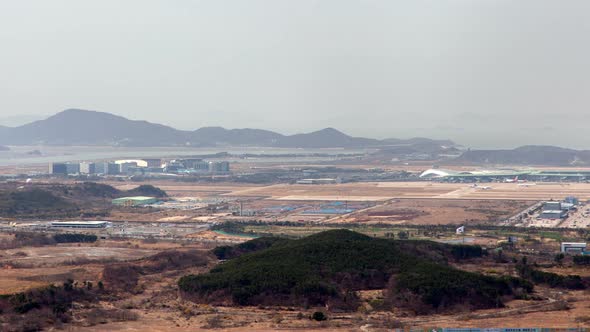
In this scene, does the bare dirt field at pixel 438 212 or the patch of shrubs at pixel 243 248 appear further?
the bare dirt field at pixel 438 212

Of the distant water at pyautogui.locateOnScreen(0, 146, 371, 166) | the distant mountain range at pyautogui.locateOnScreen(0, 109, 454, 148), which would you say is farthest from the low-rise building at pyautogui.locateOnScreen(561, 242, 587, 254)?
the distant mountain range at pyautogui.locateOnScreen(0, 109, 454, 148)

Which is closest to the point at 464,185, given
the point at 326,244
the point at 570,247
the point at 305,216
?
the point at 305,216

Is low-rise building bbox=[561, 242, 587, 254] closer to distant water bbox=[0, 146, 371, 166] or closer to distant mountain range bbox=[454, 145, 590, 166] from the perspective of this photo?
distant mountain range bbox=[454, 145, 590, 166]

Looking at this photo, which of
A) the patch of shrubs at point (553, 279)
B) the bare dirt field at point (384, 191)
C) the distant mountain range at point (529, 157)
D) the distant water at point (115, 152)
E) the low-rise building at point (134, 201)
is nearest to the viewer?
A: the patch of shrubs at point (553, 279)

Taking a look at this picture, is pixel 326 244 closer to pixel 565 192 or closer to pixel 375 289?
pixel 375 289

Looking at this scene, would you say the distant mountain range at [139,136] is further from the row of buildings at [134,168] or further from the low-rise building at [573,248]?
the low-rise building at [573,248]

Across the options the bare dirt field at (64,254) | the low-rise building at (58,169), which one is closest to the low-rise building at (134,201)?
the bare dirt field at (64,254)

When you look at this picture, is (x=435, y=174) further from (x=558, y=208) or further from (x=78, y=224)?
(x=78, y=224)
